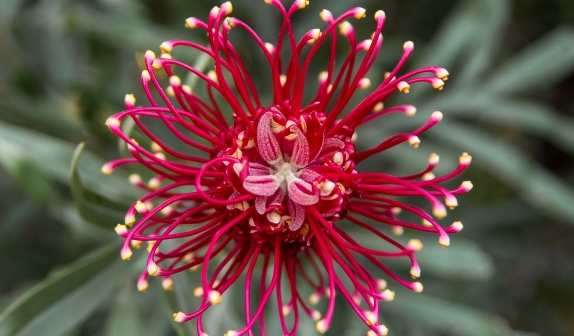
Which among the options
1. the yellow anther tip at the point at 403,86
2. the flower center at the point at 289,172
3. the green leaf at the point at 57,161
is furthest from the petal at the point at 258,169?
the green leaf at the point at 57,161

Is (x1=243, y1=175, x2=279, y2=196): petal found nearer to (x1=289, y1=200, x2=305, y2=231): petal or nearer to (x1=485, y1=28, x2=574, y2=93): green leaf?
(x1=289, y1=200, x2=305, y2=231): petal

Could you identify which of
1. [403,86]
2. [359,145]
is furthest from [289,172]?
[359,145]

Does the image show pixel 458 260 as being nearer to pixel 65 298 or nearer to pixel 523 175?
pixel 523 175

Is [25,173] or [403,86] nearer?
[403,86]

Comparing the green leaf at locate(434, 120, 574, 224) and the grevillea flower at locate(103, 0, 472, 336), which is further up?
the grevillea flower at locate(103, 0, 472, 336)

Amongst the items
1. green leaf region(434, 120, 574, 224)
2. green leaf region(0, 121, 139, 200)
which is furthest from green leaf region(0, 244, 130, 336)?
green leaf region(434, 120, 574, 224)

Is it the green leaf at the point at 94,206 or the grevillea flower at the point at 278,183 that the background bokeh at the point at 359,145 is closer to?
the green leaf at the point at 94,206

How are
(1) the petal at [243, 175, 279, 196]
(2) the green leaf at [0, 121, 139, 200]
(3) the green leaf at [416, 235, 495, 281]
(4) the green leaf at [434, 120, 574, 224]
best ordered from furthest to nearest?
(4) the green leaf at [434, 120, 574, 224]
(3) the green leaf at [416, 235, 495, 281]
(2) the green leaf at [0, 121, 139, 200]
(1) the petal at [243, 175, 279, 196]
